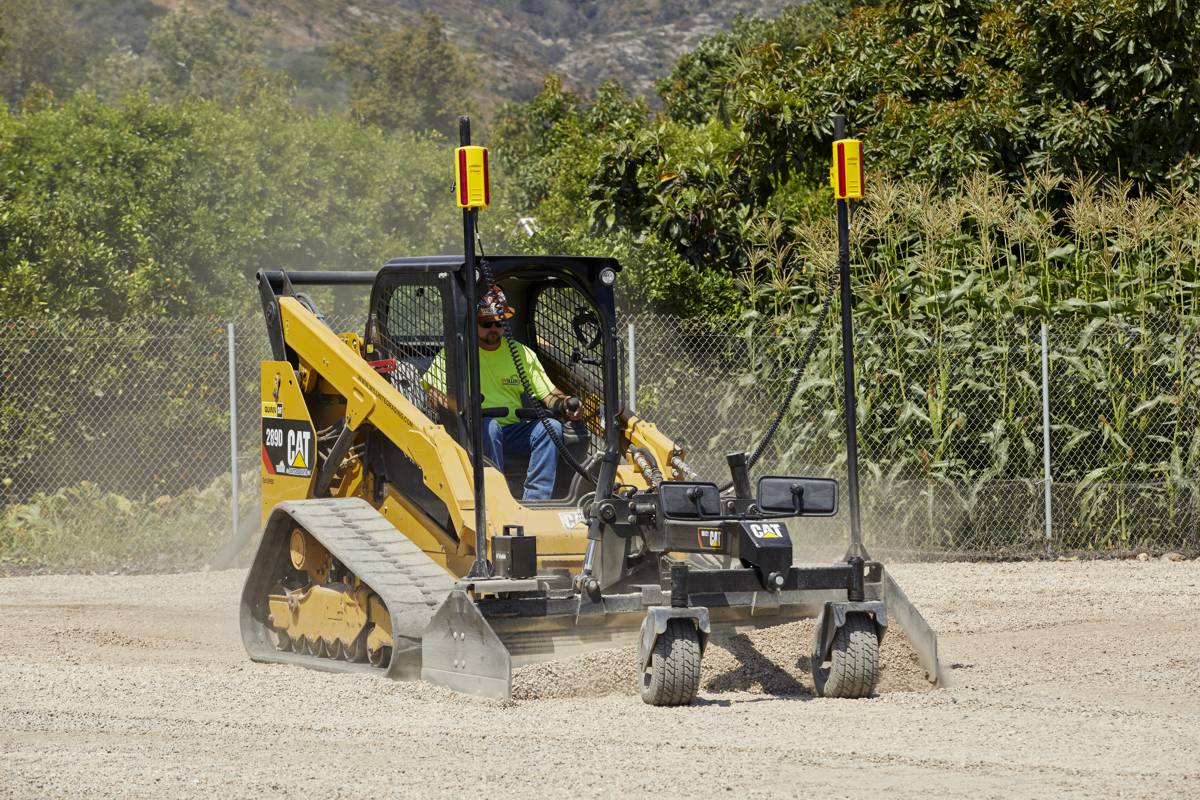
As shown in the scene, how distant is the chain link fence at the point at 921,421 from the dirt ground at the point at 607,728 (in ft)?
11.9

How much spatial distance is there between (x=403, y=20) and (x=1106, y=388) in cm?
8136

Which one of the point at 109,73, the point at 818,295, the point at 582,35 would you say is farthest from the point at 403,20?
the point at 818,295

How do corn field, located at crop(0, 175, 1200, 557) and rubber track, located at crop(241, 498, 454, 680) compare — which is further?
corn field, located at crop(0, 175, 1200, 557)

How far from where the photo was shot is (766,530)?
25.1 feet

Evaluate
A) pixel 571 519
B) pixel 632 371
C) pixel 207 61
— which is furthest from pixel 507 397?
pixel 207 61

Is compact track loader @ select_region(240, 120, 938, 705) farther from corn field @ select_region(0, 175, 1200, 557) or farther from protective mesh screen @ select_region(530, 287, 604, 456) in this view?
corn field @ select_region(0, 175, 1200, 557)

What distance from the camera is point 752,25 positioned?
3425cm

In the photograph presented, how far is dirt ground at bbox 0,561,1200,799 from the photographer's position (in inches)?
234

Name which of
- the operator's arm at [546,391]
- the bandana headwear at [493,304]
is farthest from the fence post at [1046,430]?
the bandana headwear at [493,304]

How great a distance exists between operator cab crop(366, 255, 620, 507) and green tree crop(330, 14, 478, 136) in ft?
154

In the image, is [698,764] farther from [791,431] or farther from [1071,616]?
[791,431]

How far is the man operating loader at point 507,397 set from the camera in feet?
29.0

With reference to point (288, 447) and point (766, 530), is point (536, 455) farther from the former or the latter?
point (288, 447)

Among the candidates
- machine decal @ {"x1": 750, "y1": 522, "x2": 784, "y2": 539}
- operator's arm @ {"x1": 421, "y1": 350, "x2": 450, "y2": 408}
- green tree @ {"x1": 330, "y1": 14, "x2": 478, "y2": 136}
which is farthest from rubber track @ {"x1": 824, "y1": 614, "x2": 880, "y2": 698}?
green tree @ {"x1": 330, "y1": 14, "x2": 478, "y2": 136}
